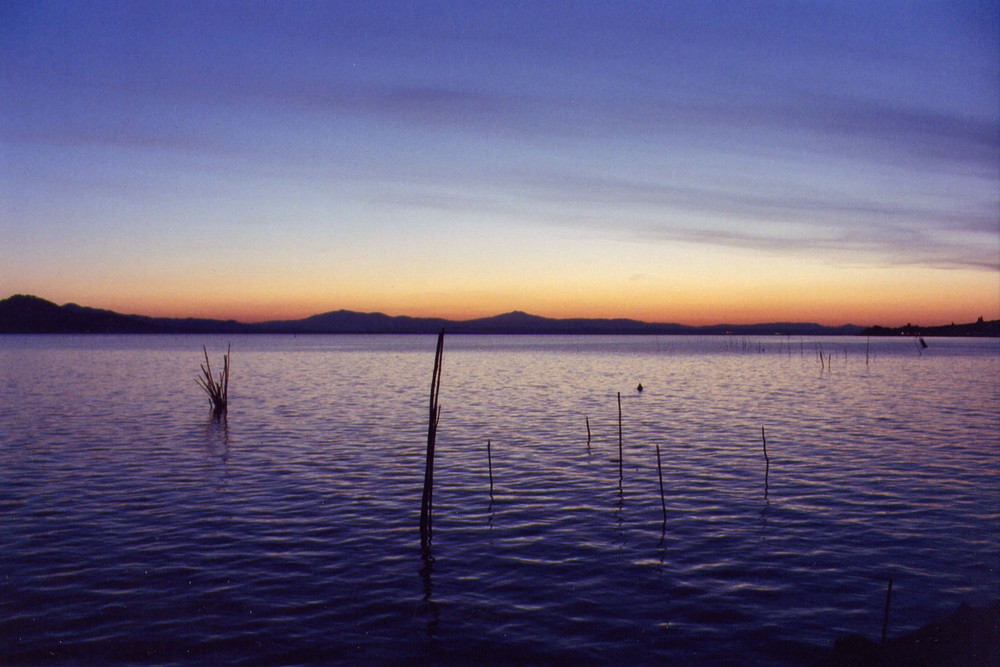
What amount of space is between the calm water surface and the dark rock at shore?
3.53ft

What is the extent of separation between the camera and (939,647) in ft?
34.2

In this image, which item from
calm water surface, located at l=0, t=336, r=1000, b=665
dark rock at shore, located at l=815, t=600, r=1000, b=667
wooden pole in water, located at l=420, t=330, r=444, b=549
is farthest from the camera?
wooden pole in water, located at l=420, t=330, r=444, b=549

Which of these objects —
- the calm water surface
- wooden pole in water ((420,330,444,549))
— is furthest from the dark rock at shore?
wooden pole in water ((420,330,444,549))

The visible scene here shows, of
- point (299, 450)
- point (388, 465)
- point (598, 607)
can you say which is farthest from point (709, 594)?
point (299, 450)

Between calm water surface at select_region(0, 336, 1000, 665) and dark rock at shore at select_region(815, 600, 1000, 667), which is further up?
dark rock at shore at select_region(815, 600, 1000, 667)

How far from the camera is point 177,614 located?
13.0 metres

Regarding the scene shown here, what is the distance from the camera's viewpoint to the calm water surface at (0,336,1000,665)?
1229 cm

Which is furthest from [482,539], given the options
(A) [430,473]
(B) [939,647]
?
(B) [939,647]

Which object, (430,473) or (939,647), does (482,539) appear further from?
(939,647)

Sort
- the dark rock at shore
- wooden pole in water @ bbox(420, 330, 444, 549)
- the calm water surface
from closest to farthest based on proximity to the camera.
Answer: the dark rock at shore
the calm water surface
wooden pole in water @ bbox(420, 330, 444, 549)

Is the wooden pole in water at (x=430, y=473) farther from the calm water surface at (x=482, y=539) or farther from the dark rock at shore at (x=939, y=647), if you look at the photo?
the dark rock at shore at (x=939, y=647)

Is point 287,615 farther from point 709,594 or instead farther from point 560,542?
point 709,594

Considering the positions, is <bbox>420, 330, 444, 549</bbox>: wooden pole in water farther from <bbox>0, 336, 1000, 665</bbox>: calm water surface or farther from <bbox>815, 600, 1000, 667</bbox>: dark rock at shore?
<bbox>815, 600, 1000, 667</bbox>: dark rock at shore

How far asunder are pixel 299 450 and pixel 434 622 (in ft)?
63.3
